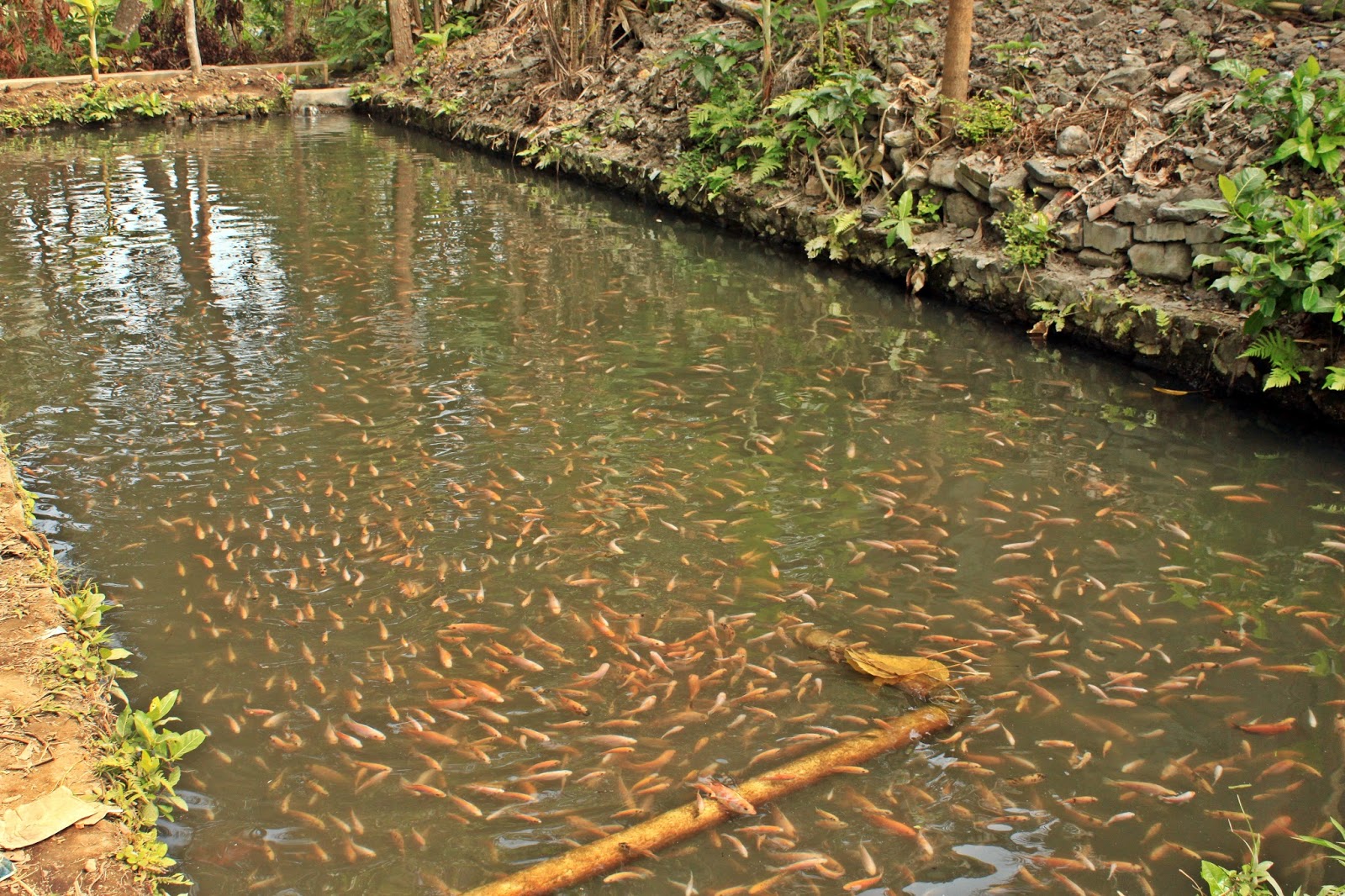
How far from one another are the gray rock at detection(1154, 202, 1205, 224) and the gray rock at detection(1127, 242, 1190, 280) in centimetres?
21

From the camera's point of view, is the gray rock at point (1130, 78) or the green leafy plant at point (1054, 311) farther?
the gray rock at point (1130, 78)

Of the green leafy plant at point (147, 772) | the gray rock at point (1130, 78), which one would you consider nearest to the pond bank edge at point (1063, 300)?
the gray rock at point (1130, 78)

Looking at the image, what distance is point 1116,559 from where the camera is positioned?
6.10 m

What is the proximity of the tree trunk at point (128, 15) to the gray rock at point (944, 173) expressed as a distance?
24617 mm

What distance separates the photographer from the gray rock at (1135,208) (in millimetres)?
9148

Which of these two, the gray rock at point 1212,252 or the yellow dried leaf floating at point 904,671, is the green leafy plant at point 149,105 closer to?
the gray rock at point 1212,252

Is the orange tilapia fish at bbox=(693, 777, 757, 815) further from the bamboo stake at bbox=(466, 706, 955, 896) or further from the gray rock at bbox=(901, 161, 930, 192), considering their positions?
the gray rock at bbox=(901, 161, 930, 192)

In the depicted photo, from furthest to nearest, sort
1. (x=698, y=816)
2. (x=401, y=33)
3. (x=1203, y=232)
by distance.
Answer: (x=401, y=33)
(x=1203, y=232)
(x=698, y=816)

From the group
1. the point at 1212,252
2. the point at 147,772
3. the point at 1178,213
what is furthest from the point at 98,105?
the point at 147,772

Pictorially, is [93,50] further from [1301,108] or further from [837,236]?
[1301,108]

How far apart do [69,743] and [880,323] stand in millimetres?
7956


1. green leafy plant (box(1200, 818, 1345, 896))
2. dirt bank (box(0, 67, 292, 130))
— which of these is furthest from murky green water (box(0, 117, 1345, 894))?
dirt bank (box(0, 67, 292, 130))

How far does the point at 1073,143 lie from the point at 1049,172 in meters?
0.47

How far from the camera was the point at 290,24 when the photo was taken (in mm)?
30766
